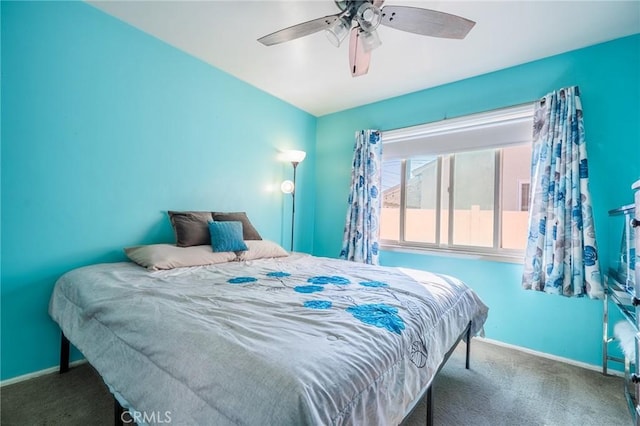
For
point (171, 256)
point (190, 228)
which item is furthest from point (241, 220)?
point (171, 256)

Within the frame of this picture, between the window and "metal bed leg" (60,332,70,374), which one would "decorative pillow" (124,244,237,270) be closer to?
"metal bed leg" (60,332,70,374)

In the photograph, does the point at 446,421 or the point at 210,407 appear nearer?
the point at 210,407

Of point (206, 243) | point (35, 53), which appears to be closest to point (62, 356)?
point (206, 243)

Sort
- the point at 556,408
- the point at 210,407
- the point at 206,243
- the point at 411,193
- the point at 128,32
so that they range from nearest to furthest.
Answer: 1. the point at 210,407
2. the point at 556,408
3. the point at 128,32
4. the point at 206,243
5. the point at 411,193

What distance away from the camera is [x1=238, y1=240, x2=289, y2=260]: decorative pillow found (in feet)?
7.94

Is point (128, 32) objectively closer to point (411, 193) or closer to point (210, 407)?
point (210, 407)

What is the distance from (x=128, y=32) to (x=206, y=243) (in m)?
1.77

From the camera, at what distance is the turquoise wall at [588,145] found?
6.88 feet

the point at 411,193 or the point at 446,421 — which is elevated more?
the point at 411,193

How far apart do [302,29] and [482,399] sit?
253cm

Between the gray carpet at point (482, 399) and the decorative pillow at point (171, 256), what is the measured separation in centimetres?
77

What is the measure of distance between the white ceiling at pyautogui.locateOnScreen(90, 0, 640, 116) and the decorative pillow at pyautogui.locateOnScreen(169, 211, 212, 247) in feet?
4.90

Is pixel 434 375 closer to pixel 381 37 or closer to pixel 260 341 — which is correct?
pixel 260 341

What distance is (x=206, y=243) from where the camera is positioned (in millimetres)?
2340
